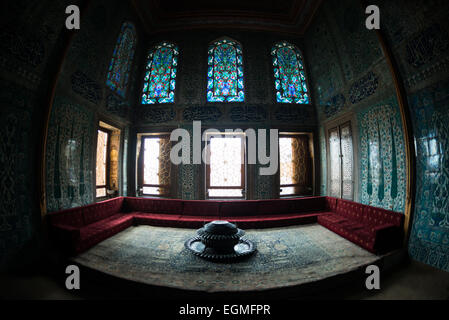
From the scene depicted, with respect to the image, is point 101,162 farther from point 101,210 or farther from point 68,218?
point 68,218

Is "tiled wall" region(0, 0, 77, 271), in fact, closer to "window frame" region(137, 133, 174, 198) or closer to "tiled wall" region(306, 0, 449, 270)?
"window frame" region(137, 133, 174, 198)

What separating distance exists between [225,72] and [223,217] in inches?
183

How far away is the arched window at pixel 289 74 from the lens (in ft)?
18.4

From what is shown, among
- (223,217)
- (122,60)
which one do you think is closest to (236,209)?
(223,217)

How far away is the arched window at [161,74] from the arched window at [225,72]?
4.00ft

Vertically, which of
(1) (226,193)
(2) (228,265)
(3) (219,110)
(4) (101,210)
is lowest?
(2) (228,265)

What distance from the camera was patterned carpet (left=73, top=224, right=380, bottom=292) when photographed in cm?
196

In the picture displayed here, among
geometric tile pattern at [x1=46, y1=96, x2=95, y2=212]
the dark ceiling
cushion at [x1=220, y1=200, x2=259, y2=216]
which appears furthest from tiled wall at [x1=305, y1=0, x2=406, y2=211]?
geometric tile pattern at [x1=46, y1=96, x2=95, y2=212]

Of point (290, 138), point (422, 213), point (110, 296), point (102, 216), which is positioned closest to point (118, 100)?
point (102, 216)

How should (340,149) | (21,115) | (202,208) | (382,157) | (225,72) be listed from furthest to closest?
(225,72)
(340,149)
(202,208)
(382,157)
(21,115)

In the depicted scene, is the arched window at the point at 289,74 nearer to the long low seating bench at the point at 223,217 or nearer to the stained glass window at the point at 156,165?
the long low seating bench at the point at 223,217

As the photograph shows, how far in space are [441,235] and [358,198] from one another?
59.9 inches

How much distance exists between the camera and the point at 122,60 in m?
4.97

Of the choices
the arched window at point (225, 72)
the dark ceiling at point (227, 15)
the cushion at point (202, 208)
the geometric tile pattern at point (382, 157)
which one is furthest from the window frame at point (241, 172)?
the dark ceiling at point (227, 15)
